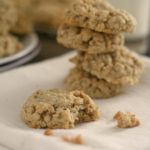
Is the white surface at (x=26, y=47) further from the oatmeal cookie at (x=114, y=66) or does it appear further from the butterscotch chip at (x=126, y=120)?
the butterscotch chip at (x=126, y=120)

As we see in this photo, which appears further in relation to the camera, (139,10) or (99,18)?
(139,10)

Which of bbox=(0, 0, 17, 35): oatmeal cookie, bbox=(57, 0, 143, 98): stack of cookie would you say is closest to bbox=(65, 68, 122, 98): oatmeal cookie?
bbox=(57, 0, 143, 98): stack of cookie

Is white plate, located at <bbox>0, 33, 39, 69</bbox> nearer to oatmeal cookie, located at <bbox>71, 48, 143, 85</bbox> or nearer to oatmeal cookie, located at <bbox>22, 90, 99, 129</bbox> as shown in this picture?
oatmeal cookie, located at <bbox>71, 48, 143, 85</bbox>

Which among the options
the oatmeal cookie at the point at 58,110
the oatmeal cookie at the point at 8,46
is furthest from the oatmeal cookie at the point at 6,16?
the oatmeal cookie at the point at 58,110

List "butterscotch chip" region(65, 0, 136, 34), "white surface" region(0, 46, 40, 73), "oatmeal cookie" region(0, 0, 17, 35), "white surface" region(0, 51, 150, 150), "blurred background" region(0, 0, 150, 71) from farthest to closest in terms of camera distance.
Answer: "blurred background" region(0, 0, 150, 71) < "oatmeal cookie" region(0, 0, 17, 35) < "white surface" region(0, 46, 40, 73) < "butterscotch chip" region(65, 0, 136, 34) < "white surface" region(0, 51, 150, 150)

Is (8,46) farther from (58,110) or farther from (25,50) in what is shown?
(58,110)

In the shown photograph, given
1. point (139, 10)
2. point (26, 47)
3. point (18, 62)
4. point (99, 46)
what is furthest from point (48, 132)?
point (139, 10)
